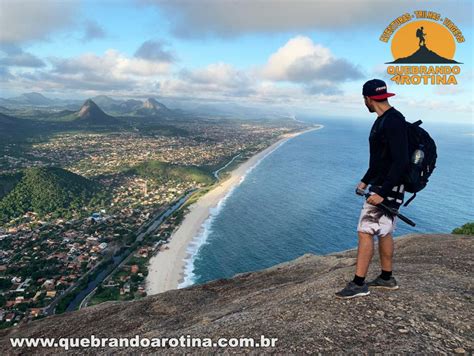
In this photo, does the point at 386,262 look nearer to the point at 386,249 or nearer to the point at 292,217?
the point at 386,249

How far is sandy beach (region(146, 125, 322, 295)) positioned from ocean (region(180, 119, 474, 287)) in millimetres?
1375

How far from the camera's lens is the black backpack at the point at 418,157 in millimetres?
5238

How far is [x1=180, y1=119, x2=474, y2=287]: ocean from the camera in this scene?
4734 cm

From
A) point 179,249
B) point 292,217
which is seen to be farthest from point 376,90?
point 292,217

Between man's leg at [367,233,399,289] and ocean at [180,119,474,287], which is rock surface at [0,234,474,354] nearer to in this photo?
man's leg at [367,233,399,289]

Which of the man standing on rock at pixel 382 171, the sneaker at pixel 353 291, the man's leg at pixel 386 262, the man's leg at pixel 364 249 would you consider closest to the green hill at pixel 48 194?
the sneaker at pixel 353 291

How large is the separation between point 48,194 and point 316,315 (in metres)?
79.2

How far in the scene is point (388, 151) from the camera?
17.6 feet

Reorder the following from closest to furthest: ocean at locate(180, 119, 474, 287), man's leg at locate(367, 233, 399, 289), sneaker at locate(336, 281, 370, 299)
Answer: man's leg at locate(367, 233, 399, 289)
sneaker at locate(336, 281, 370, 299)
ocean at locate(180, 119, 474, 287)

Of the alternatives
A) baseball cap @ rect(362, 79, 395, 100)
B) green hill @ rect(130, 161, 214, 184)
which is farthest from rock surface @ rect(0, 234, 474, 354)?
green hill @ rect(130, 161, 214, 184)

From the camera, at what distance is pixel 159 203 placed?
74.1m

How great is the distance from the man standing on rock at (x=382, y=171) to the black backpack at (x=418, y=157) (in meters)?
0.18

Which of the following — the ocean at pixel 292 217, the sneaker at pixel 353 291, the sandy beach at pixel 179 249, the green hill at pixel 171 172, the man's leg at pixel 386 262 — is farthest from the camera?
the green hill at pixel 171 172

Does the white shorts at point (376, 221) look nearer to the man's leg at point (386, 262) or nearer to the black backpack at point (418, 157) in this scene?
the man's leg at point (386, 262)
